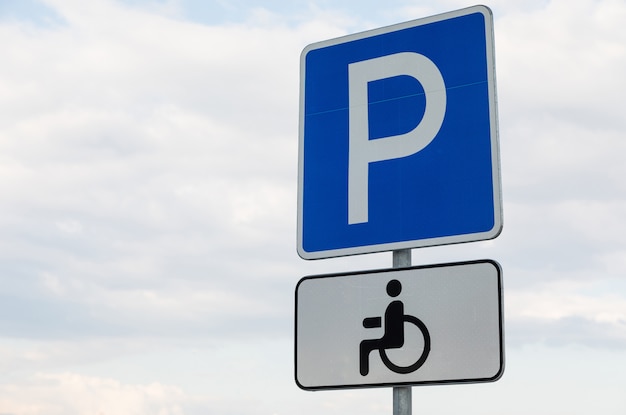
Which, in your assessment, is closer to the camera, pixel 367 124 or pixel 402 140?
pixel 402 140

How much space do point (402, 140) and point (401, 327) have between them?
91 centimetres

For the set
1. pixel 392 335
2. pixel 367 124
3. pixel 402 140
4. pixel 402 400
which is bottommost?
pixel 402 400

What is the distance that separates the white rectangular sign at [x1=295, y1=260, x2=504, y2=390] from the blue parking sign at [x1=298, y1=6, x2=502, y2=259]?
0.22 meters

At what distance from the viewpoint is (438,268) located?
12.3 feet

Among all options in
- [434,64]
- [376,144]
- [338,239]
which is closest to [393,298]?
[338,239]

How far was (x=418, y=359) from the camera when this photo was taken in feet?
12.1

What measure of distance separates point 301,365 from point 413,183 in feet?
3.23

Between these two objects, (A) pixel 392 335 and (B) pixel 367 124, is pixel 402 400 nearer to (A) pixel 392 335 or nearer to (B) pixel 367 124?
(A) pixel 392 335

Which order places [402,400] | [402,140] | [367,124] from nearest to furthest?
1. [402,400]
2. [402,140]
3. [367,124]

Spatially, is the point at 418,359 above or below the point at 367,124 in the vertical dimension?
below

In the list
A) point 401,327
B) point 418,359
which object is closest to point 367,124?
point 401,327

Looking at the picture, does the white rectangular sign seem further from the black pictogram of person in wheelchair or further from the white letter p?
the white letter p

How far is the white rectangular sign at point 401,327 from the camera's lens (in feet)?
11.8

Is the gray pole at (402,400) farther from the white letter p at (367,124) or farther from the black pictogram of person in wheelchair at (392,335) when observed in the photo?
the white letter p at (367,124)
